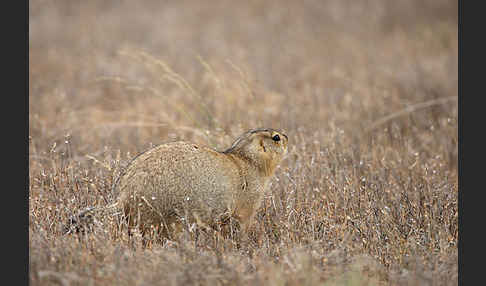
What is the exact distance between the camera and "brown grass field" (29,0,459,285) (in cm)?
393

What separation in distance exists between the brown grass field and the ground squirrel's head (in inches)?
18.6

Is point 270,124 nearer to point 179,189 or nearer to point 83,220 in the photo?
point 179,189

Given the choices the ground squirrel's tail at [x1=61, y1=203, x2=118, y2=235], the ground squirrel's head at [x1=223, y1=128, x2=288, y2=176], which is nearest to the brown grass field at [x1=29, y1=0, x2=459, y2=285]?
the ground squirrel's tail at [x1=61, y1=203, x2=118, y2=235]

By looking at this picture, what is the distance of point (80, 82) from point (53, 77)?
58 cm

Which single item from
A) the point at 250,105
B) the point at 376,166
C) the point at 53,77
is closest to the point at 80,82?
the point at 53,77

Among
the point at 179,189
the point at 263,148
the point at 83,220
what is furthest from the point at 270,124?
the point at 83,220

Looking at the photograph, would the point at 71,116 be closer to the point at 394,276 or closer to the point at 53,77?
the point at 53,77

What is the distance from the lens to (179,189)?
4.17 meters

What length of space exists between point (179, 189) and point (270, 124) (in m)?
4.25

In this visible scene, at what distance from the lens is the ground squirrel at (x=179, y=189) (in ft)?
13.6

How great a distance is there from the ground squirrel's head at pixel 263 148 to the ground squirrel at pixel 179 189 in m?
0.24

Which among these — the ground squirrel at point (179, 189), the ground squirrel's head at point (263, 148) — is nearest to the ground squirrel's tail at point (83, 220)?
the ground squirrel at point (179, 189)

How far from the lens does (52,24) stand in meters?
13.4

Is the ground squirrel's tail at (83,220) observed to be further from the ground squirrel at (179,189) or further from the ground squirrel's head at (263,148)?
the ground squirrel's head at (263,148)
